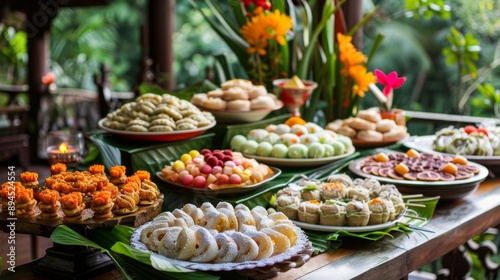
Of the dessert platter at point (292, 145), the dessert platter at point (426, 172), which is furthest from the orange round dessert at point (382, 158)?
the dessert platter at point (292, 145)

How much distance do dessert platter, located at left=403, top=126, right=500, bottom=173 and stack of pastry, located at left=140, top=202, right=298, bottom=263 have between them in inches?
52.4

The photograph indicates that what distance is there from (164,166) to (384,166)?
793 mm

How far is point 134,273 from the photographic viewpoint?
4.91 ft

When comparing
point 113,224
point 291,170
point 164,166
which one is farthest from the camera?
point 291,170

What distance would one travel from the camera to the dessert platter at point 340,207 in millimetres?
1834

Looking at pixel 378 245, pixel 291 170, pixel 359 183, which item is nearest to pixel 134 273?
pixel 378 245

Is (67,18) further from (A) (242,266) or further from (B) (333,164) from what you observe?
(A) (242,266)

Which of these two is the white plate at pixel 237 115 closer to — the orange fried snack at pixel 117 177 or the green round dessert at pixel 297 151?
the green round dessert at pixel 297 151

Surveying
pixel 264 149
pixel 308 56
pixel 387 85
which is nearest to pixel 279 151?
pixel 264 149

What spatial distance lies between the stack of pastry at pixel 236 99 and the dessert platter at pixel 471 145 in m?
0.67

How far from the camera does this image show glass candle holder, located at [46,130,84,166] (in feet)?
7.47

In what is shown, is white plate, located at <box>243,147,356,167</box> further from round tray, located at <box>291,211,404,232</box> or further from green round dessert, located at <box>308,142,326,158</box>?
round tray, located at <box>291,211,404,232</box>

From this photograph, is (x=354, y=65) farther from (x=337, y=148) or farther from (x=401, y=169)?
(x=401, y=169)

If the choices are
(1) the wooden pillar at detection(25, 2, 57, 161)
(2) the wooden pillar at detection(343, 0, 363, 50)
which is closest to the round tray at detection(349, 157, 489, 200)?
(2) the wooden pillar at detection(343, 0, 363, 50)
